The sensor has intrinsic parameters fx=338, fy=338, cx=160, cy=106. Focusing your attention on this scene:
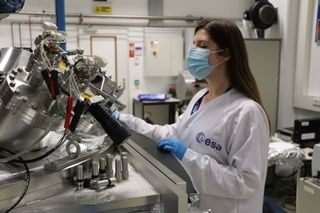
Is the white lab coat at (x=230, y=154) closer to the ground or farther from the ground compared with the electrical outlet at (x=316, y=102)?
farther from the ground

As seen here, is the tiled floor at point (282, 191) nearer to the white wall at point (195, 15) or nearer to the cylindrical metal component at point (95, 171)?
the white wall at point (195, 15)

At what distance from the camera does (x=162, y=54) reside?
518 centimetres

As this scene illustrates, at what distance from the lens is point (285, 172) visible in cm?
404

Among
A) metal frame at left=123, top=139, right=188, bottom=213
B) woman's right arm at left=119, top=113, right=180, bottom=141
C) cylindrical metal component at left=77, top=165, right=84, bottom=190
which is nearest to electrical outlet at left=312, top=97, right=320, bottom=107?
woman's right arm at left=119, top=113, right=180, bottom=141

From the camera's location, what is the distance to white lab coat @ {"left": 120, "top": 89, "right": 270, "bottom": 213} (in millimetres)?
1309

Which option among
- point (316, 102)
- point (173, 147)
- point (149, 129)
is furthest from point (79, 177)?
point (316, 102)

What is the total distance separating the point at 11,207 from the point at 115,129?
1.15ft

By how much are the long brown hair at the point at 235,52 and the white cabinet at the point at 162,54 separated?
146 inches

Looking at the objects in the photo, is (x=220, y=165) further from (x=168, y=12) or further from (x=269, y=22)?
(x=168, y=12)

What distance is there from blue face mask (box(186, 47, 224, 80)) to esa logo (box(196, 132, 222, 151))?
0.96 ft

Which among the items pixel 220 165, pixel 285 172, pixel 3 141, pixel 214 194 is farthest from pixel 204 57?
pixel 285 172

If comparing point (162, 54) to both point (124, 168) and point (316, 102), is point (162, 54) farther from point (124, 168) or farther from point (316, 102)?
point (124, 168)

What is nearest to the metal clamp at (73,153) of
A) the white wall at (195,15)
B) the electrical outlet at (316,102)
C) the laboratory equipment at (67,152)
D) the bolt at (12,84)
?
the laboratory equipment at (67,152)

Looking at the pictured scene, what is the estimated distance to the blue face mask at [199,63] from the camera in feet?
5.03
